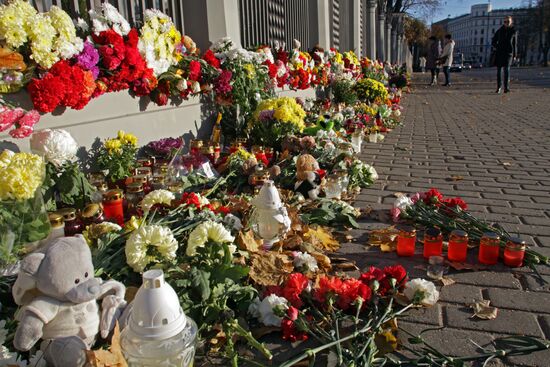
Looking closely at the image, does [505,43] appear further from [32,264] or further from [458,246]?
[32,264]

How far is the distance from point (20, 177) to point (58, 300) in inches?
24.2

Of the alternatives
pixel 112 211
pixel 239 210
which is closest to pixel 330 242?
pixel 239 210

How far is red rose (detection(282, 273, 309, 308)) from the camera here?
242cm

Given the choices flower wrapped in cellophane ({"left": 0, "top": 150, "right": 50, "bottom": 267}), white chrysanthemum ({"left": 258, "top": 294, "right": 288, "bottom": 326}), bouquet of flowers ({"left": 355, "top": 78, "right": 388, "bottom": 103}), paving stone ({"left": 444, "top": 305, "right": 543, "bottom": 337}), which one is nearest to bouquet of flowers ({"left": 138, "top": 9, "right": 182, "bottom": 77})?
flower wrapped in cellophane ({"left": 0, "top": 150, "right": 50, "bottom": 267})

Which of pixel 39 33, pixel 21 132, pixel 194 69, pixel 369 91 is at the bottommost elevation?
pixel 369 91

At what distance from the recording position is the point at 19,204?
2180 millimetres

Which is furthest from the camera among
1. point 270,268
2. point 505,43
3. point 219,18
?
point 505,43

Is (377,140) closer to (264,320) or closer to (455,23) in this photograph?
(264,320)

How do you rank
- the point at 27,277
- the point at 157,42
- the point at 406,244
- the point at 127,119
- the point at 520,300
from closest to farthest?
the point at 27,277, the point at 520,300, the point at 406,244, the point at 127,119, the point at 157,42

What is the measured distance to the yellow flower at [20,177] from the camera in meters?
2.06

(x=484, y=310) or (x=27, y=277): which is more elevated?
(x=27, y=277)

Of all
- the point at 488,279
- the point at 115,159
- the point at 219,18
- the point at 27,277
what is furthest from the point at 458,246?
the point at 219,18

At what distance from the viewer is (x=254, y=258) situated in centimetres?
288

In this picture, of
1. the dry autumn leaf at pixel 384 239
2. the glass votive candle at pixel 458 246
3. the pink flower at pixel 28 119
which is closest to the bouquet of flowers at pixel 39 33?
the pink flower at pixel 28 119
